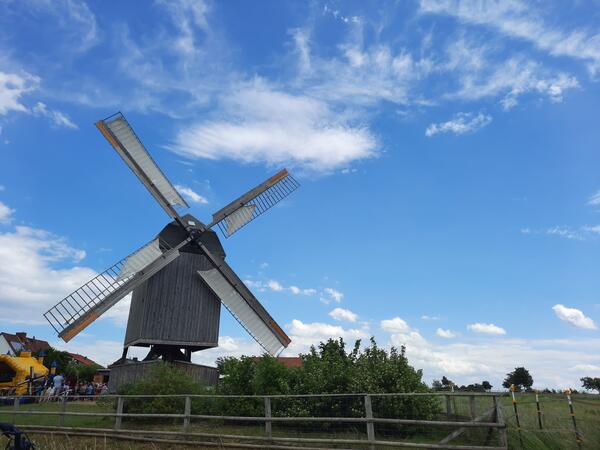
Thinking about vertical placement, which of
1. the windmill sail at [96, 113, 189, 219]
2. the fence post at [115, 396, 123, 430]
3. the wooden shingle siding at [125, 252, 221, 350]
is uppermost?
the windmill sail at [96, 113, 189, 219]

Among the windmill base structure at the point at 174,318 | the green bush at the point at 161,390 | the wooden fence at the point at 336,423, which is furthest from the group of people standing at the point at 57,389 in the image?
the wooden fence at the point at 336,423

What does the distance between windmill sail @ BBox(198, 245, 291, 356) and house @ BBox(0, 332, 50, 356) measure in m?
39.6

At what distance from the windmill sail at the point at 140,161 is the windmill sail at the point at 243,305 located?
273 centimetres

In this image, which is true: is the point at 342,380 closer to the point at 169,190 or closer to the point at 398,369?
the point at 398,369

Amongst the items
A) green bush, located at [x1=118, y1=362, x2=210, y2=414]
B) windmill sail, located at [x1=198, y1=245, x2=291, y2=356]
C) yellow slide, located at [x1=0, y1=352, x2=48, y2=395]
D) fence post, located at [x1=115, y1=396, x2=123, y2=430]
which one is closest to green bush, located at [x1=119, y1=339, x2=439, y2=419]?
green bush, located at [x1=118, y1=362, x2=210, y2=414]

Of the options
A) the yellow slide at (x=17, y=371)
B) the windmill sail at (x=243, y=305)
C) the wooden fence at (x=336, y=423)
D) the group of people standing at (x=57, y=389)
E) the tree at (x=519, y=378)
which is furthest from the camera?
the tree at (x=519, y=378)

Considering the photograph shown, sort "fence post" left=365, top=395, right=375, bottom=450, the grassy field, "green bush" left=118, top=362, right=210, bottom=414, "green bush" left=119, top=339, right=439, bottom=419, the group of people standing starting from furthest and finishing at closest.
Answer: the group of people standing
"green bush" left=118, top=362, right=210, bottom=414
"green bush" left=119, top=339, right=439, bottom=419
the grassy field
"fence post" left=365, top=395, right=375, bottom=450

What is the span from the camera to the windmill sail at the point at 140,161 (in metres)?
21.6

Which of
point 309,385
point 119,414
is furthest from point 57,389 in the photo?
point 309,385

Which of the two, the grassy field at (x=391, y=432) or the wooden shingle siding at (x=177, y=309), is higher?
the wooden shingle siding at (x=177, y=309)

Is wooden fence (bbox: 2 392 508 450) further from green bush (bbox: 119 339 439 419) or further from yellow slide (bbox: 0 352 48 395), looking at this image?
yellow slide (bbox: 0 352 48 395)

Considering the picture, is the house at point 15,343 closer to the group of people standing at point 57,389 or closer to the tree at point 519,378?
the group of people standing at point 57,389

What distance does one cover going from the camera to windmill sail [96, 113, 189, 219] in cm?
2156

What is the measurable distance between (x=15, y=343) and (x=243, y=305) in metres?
46.3
